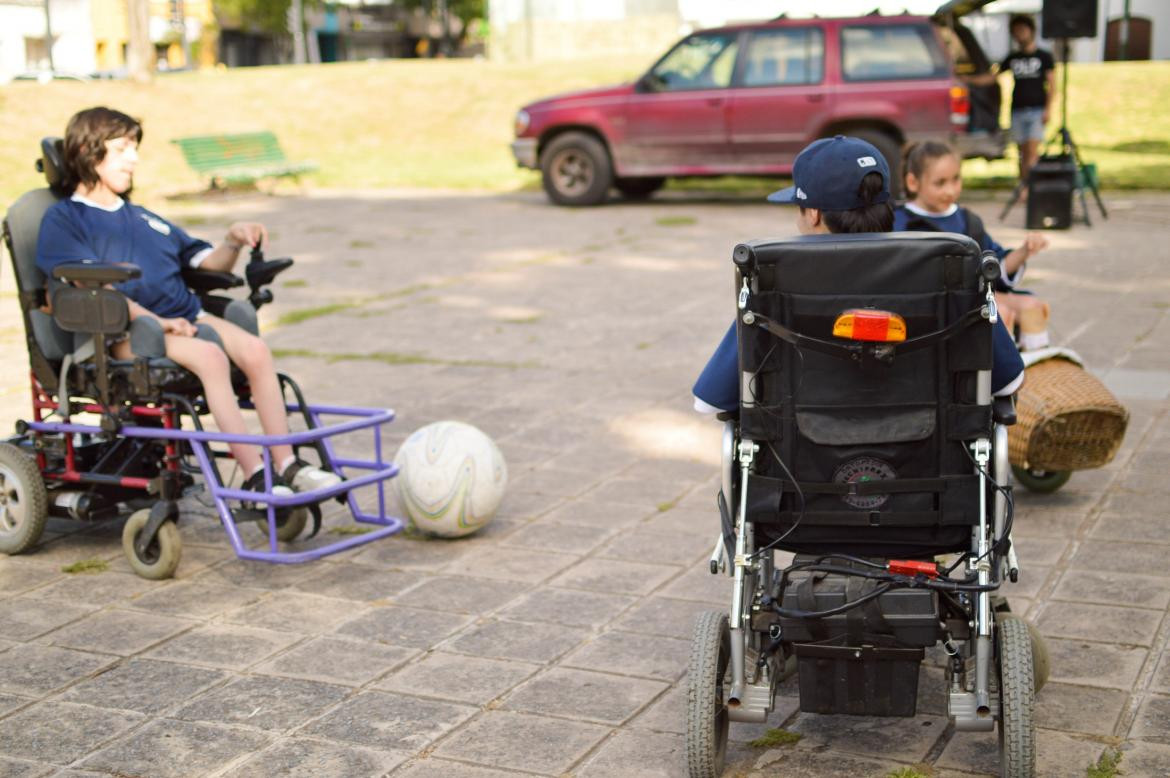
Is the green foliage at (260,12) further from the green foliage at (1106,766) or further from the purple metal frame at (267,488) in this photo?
the green foliage at (1106,766)

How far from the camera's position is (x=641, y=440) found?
727cm

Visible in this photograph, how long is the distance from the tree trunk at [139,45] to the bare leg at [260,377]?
2653cm

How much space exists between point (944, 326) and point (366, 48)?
95564 mm

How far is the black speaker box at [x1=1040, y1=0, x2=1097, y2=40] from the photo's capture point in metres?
16.5

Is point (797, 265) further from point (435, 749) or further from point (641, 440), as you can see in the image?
point (641, 440)

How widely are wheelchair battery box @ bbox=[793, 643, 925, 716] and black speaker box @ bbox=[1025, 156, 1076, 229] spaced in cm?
1213

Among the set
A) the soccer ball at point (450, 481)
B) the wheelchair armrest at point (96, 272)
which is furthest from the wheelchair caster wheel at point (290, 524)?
the wheelchair armrest at point (96, 272)

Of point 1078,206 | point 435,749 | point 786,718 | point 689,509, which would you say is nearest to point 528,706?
point 435,749

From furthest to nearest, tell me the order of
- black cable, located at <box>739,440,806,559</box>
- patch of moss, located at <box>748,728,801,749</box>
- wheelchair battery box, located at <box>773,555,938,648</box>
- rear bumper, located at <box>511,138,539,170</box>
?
1. rear bumper, located at <box>511,138,539,170</box>
2. patch of moss, located at <box>748,728,801,749</box>
3. black cable, located at <box>739,440,806,559</box>
4. wheelchair battery box, located at <box>773,555,938,648</box>

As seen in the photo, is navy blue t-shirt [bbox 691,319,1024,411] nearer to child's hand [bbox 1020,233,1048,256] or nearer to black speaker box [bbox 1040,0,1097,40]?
child's hand [bbox 1020,233,1048,256]

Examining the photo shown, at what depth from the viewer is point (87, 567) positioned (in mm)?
5547

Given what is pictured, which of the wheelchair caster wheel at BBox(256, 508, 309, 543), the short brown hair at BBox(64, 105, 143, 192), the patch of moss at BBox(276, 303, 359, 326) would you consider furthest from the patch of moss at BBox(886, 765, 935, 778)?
the patch of moss at BBox(276, 303, 359, 326)

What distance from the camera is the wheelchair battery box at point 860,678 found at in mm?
3547

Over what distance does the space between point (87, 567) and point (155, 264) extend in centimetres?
125
